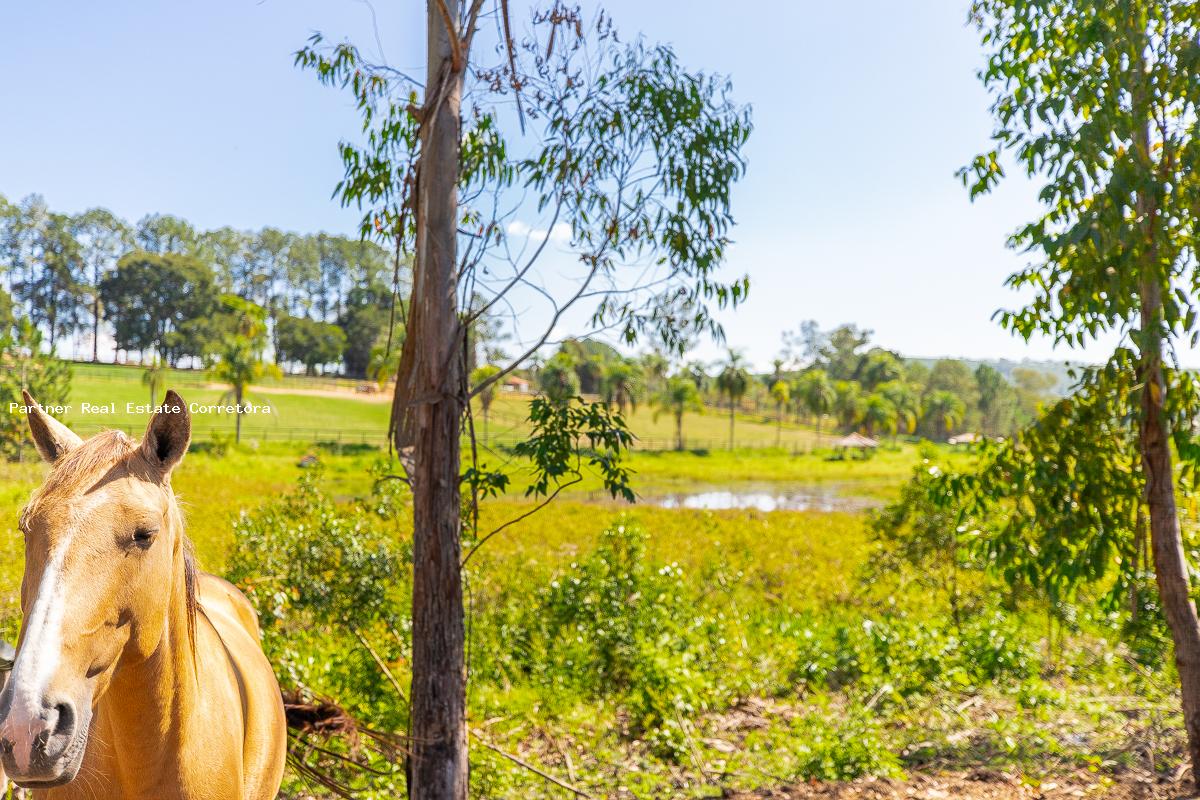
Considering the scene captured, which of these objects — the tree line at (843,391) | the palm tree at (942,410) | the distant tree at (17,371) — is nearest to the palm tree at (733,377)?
the tree line at (843,391)

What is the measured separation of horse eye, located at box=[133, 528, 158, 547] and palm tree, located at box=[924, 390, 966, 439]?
7462 cm

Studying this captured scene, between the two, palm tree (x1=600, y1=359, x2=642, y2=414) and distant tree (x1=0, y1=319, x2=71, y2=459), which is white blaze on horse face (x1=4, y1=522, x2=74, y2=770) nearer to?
distant tree (x1=0, y1=319, x2=71, y2=459)

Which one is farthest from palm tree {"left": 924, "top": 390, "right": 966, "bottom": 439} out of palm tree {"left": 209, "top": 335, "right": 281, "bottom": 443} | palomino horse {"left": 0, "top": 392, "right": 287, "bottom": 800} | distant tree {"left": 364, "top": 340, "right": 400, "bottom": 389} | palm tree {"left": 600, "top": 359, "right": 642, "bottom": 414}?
palomino horse {"left": 0, "top": 392, "right": 287, "bottom": 800}

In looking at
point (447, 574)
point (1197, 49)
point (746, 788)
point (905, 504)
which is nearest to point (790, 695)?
point (746, 788)

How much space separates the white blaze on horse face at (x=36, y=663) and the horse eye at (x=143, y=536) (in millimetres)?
151

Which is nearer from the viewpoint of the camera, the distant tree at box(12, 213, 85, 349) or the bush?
the bush

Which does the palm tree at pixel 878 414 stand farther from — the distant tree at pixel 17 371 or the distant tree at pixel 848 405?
the distant tree at pixel 17 371

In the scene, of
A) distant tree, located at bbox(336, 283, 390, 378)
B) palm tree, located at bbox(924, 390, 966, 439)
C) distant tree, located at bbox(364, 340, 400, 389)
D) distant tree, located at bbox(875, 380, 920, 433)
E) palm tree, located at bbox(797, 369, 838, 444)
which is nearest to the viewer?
distant tree, located at bbox(364, 340, 400, 389)

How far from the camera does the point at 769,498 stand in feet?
88.6

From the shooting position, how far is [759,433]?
57.4m

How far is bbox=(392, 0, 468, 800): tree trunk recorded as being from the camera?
3283 mm

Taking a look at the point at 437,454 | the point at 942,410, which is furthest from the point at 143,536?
the point at 942,410

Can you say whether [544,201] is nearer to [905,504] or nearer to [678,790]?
[678,790]

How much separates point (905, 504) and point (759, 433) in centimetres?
→ 5062
